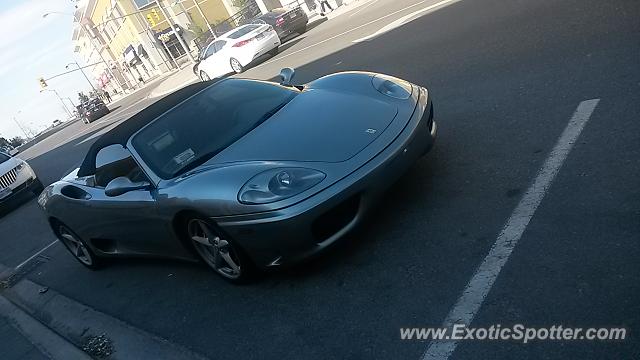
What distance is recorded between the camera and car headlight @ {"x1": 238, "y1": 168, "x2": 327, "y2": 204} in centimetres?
332

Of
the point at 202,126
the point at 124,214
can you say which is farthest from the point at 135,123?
the point at 124,214

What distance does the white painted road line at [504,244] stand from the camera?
106 inches

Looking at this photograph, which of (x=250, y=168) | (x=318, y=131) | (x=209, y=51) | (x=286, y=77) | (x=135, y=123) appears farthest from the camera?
(x=209, y=51)

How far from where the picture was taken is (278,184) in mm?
3363

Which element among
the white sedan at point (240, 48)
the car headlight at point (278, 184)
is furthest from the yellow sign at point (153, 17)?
the car headlight at point (278, 184)

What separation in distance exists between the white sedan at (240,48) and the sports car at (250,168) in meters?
13.2

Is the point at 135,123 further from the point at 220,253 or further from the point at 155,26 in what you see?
the point at 155,26

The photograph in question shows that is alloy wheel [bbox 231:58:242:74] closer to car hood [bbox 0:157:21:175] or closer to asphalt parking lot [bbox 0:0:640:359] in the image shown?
car hood [bbox 0:157:21:175]

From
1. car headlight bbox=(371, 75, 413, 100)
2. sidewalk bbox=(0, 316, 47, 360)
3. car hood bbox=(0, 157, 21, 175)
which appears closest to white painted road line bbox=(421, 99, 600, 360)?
car headlight bbox=(371, 75, 413, 100)

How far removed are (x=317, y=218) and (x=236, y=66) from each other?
16145 millimetres

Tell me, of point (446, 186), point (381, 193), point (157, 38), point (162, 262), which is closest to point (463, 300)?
point (381, 193)

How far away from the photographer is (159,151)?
4.20m

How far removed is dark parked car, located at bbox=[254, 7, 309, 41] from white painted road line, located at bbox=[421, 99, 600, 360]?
17.8m

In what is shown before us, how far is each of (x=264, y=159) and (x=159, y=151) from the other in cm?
109
